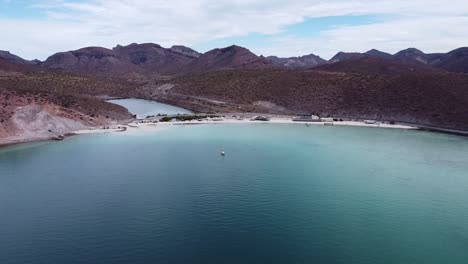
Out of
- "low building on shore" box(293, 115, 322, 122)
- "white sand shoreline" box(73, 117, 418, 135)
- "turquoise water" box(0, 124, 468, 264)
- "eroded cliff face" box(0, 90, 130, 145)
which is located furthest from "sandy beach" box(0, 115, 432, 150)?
"turquoise water" box(0, 124, 468, 264)

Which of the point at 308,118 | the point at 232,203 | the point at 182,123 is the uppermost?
the point at 308,118

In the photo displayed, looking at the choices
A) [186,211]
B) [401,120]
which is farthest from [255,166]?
[401,120]

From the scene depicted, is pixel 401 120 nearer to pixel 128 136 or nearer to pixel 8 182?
pixel 128 136

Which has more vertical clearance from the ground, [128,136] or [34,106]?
[34,106]

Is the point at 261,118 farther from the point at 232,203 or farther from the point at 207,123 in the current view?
the point at 232,203

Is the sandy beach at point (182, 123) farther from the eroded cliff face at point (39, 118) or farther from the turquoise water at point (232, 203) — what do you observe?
the turquoise water at point (232, 203)

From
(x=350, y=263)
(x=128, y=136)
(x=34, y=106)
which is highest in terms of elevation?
(x=34, y=106)

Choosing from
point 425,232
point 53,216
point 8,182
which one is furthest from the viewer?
point 8,182

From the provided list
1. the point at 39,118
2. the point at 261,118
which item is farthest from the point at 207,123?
the point at 39,118
